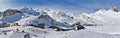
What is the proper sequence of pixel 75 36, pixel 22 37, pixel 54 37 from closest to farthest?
1. pixel 75 36
2. pixel 22 37
3. pixel 54 37

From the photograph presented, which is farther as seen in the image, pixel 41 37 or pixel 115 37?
pixel 41 37

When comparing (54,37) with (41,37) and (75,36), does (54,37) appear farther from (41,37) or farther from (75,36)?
(75,36)

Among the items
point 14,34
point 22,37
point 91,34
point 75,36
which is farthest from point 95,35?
point 14,34

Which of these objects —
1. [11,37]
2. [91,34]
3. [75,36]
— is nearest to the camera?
[75,36]

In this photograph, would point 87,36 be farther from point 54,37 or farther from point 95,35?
point 54,37

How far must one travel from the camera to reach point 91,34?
270ft

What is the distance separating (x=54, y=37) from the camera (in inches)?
4188

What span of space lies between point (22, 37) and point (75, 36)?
20.0 m

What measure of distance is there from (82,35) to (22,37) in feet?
63.5

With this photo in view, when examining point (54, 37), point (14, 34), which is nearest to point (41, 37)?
point (54, 37)

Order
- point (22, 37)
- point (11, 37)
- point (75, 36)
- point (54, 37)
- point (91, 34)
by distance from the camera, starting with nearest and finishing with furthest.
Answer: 1. point (75, 36)
2. point (91, 34)
3. point (22, 37)
4. point (11, 37)
5. point (54, 37)

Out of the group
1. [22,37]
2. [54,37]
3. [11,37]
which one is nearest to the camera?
[22,37]

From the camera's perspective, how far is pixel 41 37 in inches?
4281

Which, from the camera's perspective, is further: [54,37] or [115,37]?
[54,37]
